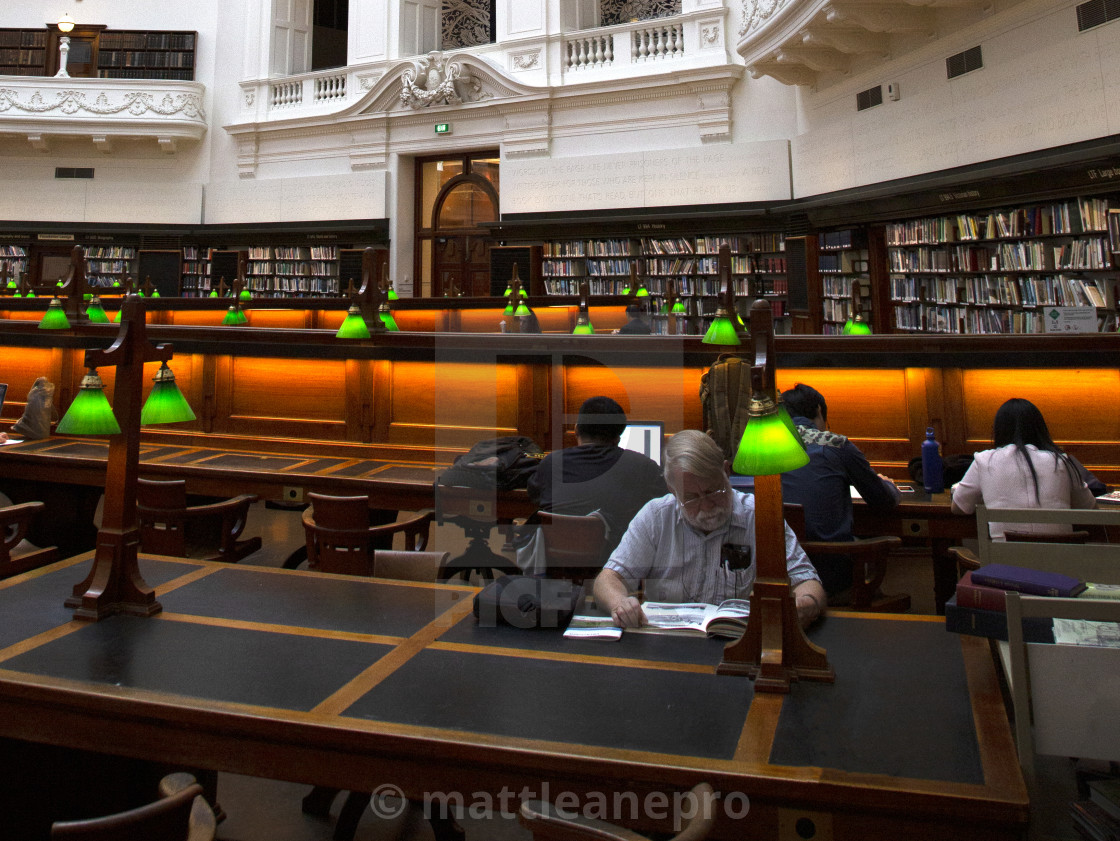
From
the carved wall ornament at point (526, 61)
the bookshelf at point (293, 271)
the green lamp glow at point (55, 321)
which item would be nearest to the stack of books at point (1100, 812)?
the green lamp glow at point (55, 321)

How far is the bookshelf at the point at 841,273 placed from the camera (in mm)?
8852

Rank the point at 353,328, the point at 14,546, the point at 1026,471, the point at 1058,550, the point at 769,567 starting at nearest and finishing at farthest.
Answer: the point at 769,567 → the point at 1058,550 → the point at 1026,471 → the point at 14,546 → the point at 353,328

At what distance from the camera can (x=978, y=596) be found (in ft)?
5.41

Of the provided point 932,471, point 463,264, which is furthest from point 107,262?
point 932,471

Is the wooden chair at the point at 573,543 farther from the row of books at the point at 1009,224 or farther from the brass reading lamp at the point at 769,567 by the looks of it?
the row of books at the point at 1009,224

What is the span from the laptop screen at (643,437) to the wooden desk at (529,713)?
1.90 meters

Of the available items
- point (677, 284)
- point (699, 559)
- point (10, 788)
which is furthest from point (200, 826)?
point (677, 284)

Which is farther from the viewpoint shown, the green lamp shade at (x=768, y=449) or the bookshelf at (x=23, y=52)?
the bookshelf at (x=23, y=52)

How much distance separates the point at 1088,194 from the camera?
6.15 metres

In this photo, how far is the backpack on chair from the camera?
392 cm

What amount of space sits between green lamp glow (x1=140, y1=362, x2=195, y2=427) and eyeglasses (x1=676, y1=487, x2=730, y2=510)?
4.95ft

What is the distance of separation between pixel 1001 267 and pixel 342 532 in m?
6.34

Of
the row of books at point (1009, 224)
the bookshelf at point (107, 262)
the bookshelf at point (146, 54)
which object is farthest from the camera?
the bookshelf at point (107, 262)

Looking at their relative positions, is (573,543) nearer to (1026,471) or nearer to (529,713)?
(529,713)
